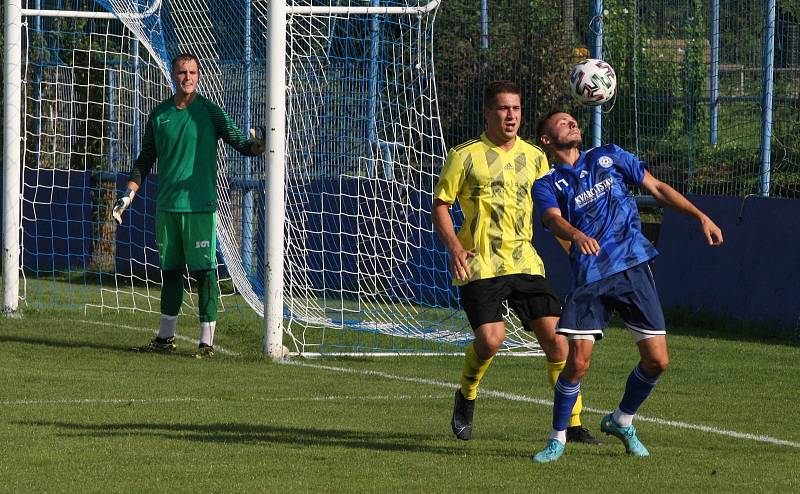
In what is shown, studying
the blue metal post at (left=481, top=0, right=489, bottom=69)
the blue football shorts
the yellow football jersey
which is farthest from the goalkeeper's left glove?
the blue metal post at (left=481, top=0, right=489, bottom=69)

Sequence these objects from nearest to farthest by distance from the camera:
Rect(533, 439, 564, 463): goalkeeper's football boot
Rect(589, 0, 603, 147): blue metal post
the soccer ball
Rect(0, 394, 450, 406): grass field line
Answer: Rect(533, 439, 564, 463): goalkeeper's football boot → the soccer ball → Rect(0, 394, 450, 406): grass field line → Rect(589, 0, 603, 147): blue metal post

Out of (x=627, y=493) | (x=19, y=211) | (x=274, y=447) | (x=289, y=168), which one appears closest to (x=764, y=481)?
(x=627, y=493)

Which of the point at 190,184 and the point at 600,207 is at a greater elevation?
the point at 190,184

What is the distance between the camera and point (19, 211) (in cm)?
1392

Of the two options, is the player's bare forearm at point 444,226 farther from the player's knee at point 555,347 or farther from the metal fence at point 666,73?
the metal fence at point 666,73

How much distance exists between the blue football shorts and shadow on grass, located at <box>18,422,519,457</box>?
0.73m

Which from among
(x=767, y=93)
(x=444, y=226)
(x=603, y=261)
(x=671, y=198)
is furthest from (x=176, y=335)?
(x=671, y=198)

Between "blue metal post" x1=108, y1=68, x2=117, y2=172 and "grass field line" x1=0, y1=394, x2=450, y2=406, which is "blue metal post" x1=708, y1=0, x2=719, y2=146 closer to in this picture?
"grass field line" x1=0, y1=394, x2=450, y2=406

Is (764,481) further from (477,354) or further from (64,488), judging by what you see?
(64,488)

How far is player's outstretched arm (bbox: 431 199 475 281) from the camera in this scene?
7219 millimetres

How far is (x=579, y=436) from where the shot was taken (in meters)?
7.63

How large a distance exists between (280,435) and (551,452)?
1.57 m

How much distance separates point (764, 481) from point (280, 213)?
5.28m

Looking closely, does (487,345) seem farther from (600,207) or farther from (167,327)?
(167,327)
